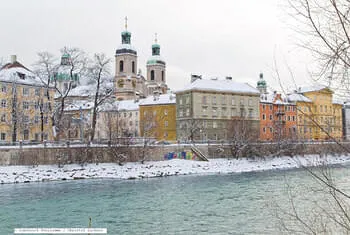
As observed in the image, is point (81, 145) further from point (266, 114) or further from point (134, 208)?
point (266, 114)

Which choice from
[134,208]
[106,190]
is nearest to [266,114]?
[106,190]

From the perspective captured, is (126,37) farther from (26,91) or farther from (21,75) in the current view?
(26,91)

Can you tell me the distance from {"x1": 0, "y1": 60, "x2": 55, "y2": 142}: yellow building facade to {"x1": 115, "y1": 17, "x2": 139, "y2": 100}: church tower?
3914 cm

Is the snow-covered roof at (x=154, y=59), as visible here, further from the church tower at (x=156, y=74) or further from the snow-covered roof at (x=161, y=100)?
the snow-covered roof at (x=161, y=100)

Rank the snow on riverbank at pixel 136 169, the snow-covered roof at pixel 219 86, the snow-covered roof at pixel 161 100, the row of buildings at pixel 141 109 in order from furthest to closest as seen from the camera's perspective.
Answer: the snow-covered roof at pixel 161 100
the snow-covered roof at pixel 219 86
the row of buildings at pixel 141 109
the snow on riverbank at pixel 136 169

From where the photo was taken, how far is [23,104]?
172 ft

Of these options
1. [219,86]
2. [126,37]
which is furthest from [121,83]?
[219,86]

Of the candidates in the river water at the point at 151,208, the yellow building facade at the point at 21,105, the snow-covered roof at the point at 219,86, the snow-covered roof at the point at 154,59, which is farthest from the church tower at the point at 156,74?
the river water at the point at 151,208

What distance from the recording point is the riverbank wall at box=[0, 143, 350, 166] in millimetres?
37938

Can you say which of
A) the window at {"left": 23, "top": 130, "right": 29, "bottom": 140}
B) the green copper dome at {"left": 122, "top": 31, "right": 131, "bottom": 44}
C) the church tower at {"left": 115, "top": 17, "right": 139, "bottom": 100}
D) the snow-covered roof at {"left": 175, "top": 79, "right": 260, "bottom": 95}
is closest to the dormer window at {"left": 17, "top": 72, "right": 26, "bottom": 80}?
the window at {"left": 23, "top": 130, "right": 29, "bottom": 140}

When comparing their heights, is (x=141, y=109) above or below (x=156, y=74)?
below

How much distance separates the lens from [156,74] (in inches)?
4237

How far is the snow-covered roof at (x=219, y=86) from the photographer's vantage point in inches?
2661

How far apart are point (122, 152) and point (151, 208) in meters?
24.5
